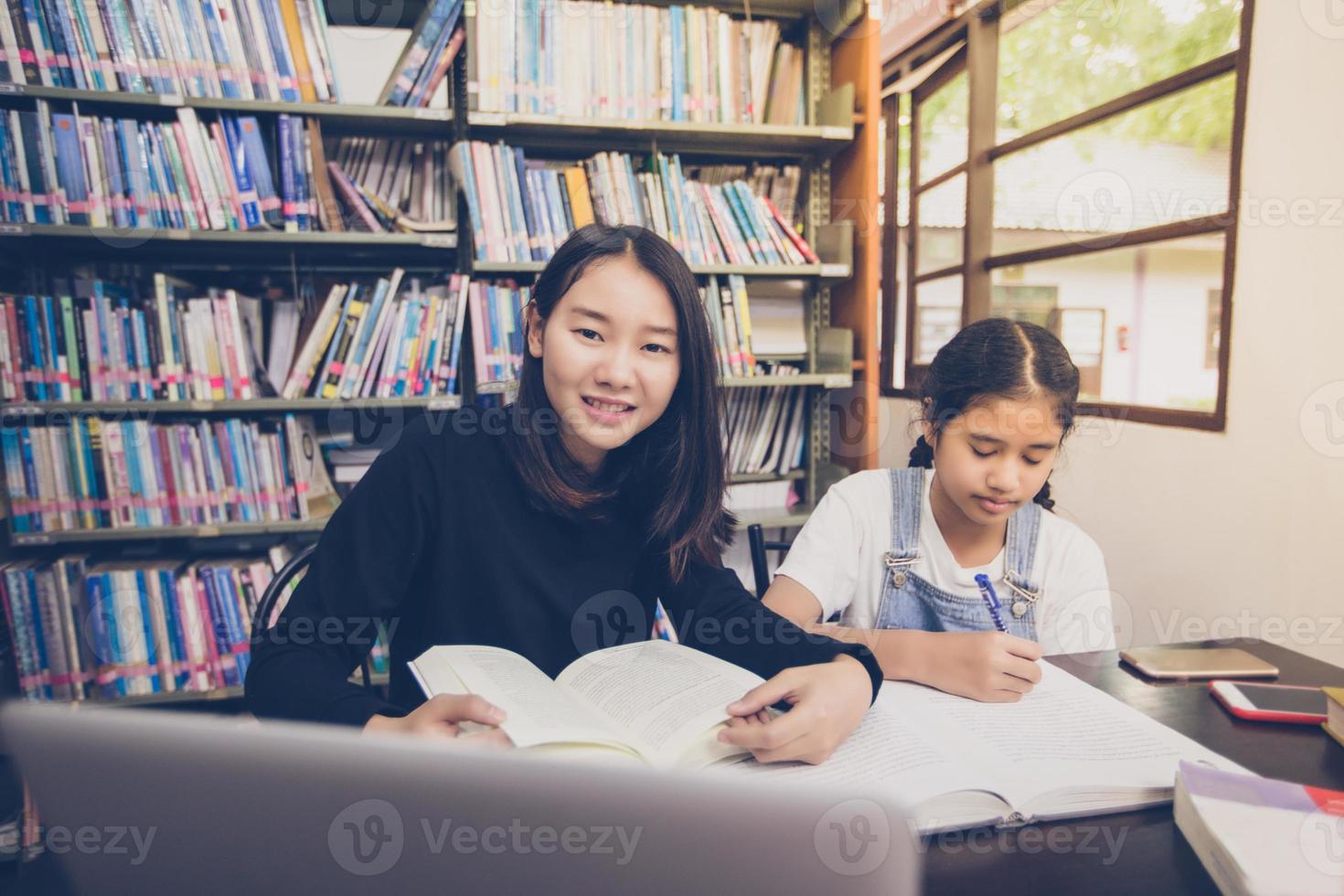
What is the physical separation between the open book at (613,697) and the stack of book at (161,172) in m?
1.55

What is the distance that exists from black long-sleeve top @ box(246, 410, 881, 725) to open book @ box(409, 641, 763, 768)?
0.17 m

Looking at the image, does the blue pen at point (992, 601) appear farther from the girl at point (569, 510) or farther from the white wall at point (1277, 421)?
the white wall at point (1277, 421)

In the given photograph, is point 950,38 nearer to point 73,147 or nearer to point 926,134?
point 926,134

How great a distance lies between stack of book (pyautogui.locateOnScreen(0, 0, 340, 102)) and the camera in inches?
65.9

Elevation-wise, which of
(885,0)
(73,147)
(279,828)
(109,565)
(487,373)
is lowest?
(109,565)

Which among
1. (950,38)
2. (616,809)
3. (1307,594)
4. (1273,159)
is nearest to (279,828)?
(616,809)

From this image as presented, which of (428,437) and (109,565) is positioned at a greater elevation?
(428,437)

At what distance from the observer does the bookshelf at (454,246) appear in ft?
5.74

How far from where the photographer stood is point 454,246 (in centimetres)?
188

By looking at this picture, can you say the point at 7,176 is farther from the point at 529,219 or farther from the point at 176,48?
the point at 529,219

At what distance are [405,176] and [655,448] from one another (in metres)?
1.44

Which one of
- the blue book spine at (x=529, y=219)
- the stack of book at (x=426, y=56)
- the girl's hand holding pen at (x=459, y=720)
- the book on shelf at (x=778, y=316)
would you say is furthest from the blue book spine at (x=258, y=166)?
the girl's hand holding pen at (x=459, y=720)

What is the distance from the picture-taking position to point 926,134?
3.10m

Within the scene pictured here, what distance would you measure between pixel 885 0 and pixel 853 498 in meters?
1.89
